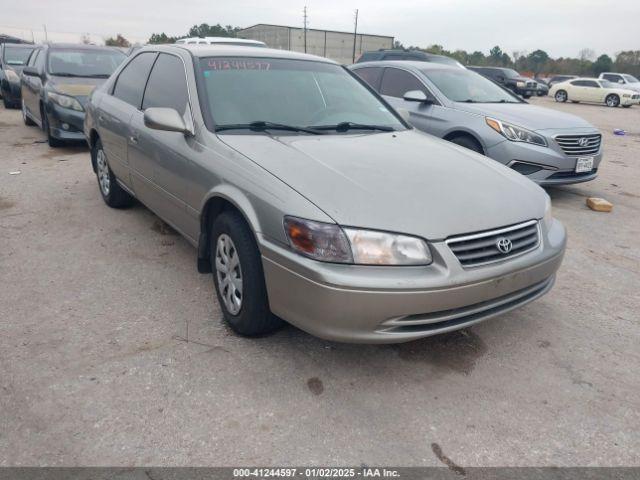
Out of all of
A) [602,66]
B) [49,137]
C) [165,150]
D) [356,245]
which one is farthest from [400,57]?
[602,66]

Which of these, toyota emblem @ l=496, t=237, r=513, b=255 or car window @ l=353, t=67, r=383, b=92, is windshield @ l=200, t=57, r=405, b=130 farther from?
car window @ l=353, t=67, r=383, b=92

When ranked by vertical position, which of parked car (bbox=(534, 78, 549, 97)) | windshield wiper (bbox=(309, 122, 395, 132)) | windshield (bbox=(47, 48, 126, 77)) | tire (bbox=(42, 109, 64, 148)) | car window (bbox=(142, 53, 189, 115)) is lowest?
parked car (bbox=(534, 78, 549, 97))

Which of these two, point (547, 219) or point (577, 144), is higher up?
point (547, 219)

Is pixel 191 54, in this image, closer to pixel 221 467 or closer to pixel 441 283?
pixel 441 283

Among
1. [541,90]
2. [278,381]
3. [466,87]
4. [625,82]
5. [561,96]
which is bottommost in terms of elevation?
[541,90]

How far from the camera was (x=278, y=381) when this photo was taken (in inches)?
102

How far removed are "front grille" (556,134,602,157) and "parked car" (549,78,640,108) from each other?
22108mm

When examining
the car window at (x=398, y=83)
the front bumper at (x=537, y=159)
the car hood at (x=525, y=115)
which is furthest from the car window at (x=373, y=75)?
the front bumper at (x=537, y=159)

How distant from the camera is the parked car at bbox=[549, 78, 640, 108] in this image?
24359 mm

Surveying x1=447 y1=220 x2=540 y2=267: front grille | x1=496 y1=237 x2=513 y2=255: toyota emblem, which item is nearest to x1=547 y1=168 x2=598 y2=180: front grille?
x1=447 y1=220 x2=540 y2=267: front grille

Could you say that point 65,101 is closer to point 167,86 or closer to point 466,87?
point 167,86

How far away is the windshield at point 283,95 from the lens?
3.31 meters

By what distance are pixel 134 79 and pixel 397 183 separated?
296 centimetres

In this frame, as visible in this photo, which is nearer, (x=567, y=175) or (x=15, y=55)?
(x=567, y=175)
